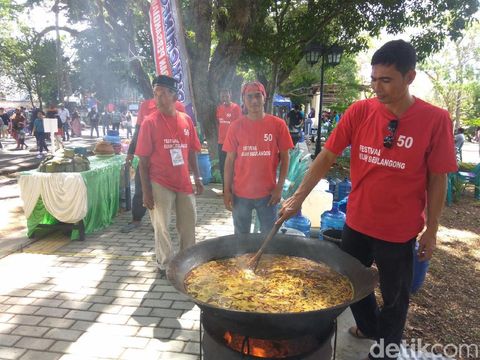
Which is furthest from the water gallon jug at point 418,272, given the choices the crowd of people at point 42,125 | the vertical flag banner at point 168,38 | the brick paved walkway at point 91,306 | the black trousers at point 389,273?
the crowd of people at point 42,125

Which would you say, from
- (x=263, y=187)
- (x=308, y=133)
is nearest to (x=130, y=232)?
(x=263, y=187)

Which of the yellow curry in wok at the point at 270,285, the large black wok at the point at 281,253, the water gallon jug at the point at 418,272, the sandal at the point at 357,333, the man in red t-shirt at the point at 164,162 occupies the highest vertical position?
the man in red t-shirt at the point at 164,162

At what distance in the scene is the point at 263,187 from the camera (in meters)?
3.83

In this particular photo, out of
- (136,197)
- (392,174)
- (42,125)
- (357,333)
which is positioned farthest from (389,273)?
(42,125)

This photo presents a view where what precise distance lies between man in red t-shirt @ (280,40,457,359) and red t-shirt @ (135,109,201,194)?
1785 millimetres

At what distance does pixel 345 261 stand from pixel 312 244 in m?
0.31

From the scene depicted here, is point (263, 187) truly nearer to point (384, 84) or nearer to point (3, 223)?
point (384, 84)

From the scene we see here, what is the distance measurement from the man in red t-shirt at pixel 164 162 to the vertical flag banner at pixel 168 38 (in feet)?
13.0

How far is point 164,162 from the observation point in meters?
3.97

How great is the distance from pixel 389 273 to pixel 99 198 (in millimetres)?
4891

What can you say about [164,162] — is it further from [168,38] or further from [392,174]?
[168,38]

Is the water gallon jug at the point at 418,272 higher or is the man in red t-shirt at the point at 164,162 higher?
the man in red t-shirt at the point at 164,162

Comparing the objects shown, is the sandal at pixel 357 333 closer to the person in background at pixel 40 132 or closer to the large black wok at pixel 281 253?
the large black wok at pixel 281 253

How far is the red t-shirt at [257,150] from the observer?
378cm
